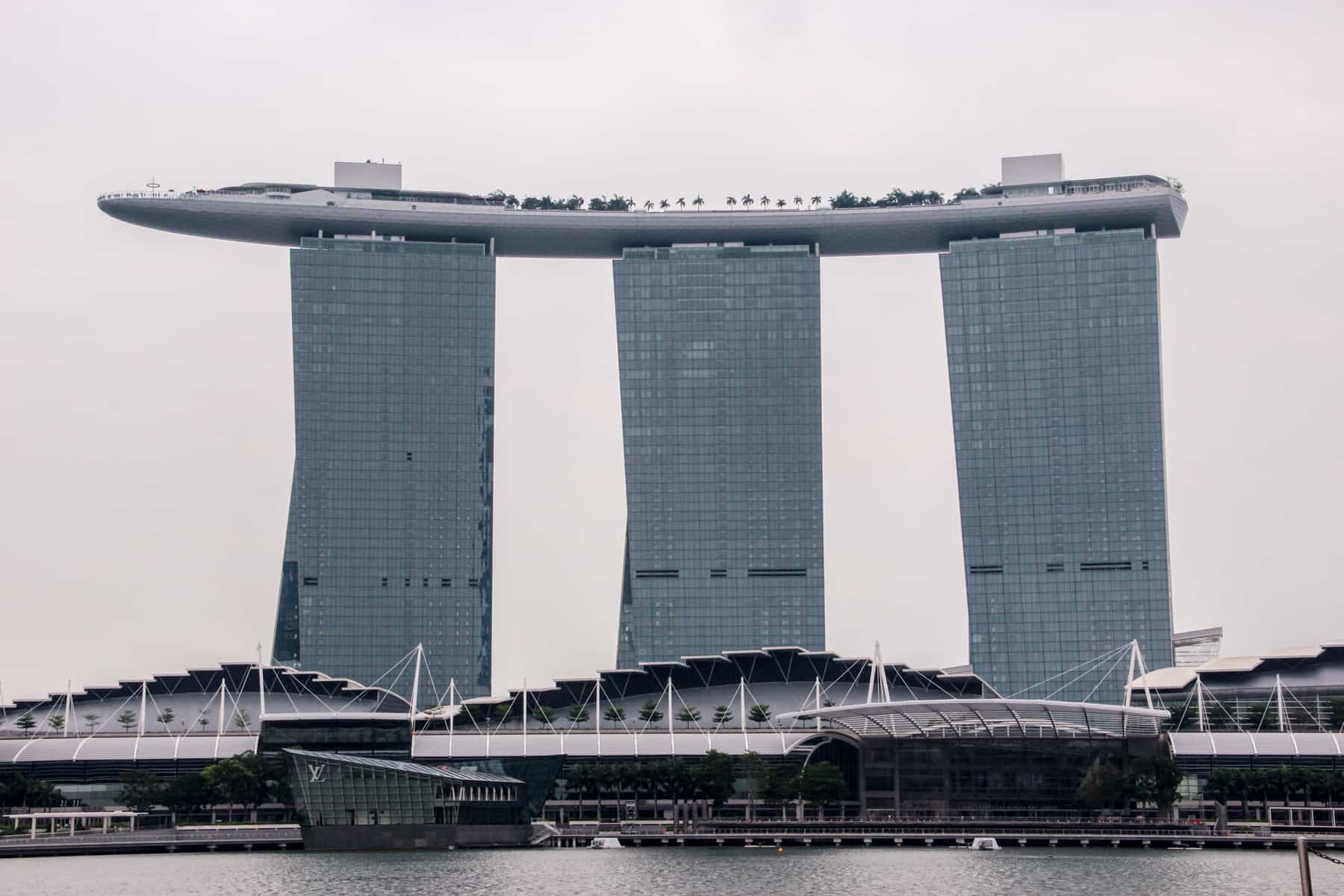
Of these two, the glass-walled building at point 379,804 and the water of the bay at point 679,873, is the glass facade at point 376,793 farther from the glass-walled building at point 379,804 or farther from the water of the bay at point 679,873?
the water of the bay at point 679,873

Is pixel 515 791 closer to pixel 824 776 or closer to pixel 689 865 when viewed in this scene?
pixel 824 776

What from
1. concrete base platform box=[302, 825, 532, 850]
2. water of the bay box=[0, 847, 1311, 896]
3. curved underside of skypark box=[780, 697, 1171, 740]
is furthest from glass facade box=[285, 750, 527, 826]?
curved underside of skypark box=[780, 697, 1171, 740]

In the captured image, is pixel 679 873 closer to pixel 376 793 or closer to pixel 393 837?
pixel 393 837

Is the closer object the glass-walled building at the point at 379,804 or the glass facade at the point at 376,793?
the glass facade at the point at 376,793

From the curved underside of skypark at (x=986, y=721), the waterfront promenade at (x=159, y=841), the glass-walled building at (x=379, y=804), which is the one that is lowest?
the waterfront promenade at (x=159, y=841)

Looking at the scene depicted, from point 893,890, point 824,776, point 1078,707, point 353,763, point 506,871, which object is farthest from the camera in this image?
point 824,776

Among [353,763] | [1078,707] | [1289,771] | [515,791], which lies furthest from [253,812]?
[1289,771]

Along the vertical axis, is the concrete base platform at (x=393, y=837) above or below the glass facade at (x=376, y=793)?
below

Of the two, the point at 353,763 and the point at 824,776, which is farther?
the point at 824,776

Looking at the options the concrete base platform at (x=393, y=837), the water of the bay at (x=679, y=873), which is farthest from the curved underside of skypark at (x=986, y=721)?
the concrete base platform at (x=393, y=837)
